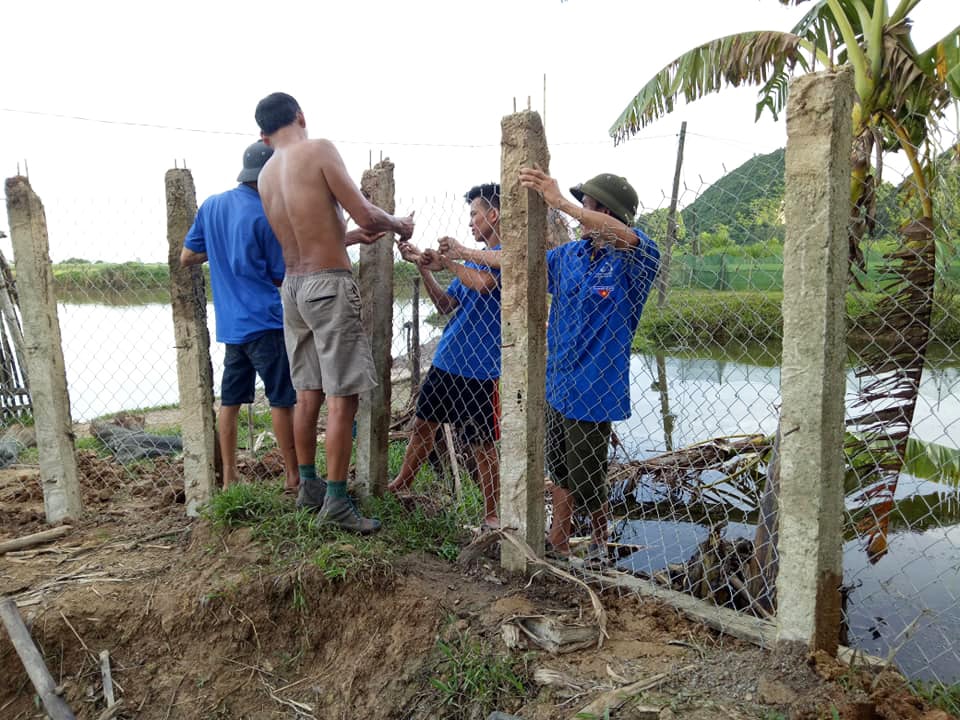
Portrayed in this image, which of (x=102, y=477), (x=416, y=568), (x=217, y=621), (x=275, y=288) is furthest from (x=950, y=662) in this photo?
(x=102, y=477)

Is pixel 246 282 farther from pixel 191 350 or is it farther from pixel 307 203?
pixel 307 203

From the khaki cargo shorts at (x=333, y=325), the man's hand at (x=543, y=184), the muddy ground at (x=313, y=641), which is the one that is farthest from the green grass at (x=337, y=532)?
the man's hand at (x=543, y=184)

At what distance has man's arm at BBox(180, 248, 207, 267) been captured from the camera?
353 cm

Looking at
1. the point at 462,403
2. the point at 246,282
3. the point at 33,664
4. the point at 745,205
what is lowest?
the point at 33,664

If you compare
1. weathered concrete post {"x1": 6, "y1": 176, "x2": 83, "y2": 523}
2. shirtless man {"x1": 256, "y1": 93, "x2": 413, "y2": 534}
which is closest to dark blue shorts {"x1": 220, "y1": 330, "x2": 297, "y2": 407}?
shirtless man {"x1": 256, "y1": 93, "x2": 413, "y2": 534}

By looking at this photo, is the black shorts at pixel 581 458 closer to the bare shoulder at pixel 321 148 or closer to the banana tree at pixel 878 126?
the banana tree at pixel 878 126

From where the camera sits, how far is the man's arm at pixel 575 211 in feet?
8.85

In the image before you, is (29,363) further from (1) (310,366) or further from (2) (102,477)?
(1) (310,366)

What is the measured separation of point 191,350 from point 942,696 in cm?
367

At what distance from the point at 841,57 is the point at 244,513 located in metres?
4.67

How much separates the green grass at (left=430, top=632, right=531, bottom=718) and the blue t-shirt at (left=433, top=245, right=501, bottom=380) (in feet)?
4.76

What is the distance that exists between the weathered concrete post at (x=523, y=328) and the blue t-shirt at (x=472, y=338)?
24.4 inches

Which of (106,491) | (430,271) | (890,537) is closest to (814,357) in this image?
(430,271)

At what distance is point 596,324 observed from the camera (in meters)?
→ 3.03
